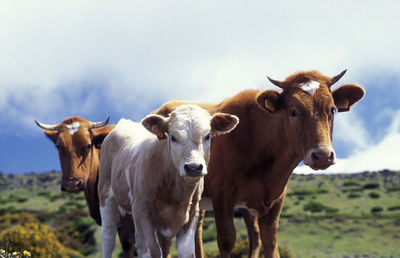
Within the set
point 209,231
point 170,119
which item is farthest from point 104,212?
point 209,231

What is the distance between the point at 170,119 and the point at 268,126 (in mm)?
2089

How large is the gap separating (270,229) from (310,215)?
36.1 metres

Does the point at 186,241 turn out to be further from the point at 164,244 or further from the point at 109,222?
the point at 109,222

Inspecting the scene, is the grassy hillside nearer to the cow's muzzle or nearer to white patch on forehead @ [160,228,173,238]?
the cow's muzzle

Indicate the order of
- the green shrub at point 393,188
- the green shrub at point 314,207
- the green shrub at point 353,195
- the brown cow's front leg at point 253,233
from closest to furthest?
the brown cow's front leg at point 253,233 → the green shrub at point 314,207 → the green shrub at point 353,195 → the green shrub at point 393,188

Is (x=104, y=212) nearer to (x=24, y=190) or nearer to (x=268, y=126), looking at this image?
(x=268, y=126)

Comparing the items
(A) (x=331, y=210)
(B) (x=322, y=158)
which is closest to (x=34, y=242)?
(B) (x=322, y=158)

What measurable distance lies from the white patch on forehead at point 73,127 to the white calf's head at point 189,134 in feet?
17.1

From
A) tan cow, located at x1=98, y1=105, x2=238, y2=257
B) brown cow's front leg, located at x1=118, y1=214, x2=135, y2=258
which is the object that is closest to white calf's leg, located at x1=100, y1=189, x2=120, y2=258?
brown cow's front leg, located at x1=118, y1=214, x2=135, y2=258

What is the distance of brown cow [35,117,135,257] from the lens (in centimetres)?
1104

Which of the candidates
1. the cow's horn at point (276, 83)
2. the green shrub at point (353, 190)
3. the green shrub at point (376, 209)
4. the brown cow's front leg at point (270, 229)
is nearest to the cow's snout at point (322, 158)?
the cow's horn at point (276, 83)

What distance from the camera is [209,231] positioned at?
32.0 metres

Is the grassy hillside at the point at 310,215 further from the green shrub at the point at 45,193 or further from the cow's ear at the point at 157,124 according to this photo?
the cow's ear at the point at 157,124

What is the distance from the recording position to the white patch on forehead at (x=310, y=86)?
7.52m
